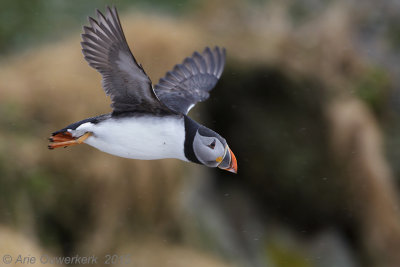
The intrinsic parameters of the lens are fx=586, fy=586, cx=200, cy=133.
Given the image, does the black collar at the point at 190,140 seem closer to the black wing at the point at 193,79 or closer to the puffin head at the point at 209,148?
the puffin head at the point at 209,148

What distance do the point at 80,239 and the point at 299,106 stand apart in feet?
7.29

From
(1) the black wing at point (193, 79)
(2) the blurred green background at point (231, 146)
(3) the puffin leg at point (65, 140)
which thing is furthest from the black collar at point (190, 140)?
(2) the blurred green background at point (231, 146)

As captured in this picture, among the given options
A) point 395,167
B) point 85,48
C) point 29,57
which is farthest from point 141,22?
point 395,167

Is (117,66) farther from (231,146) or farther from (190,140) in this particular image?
(231,146)

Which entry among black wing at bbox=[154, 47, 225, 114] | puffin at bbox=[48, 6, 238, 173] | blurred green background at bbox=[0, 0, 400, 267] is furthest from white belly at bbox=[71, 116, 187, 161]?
blurred green background at bbox=[0, 0, 400, 267]

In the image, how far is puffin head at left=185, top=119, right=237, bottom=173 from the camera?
6.24 ft

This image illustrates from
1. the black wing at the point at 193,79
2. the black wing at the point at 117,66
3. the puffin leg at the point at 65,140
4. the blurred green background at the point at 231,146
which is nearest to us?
the black wing at the point at 117,66

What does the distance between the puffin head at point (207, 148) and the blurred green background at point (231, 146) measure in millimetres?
1671

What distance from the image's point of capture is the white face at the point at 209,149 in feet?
6.23

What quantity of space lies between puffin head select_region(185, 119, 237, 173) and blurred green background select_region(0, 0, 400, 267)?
1.67 meters

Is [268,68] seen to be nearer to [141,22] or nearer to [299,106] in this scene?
[299,106]

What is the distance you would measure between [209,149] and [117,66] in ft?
1.35

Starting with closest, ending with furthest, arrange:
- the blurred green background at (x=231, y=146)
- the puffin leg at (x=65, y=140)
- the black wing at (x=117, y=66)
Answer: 1. the black wing at (x=117, y=66)
2. the puffin leg at (x=65, y=140)
3. the blurred green background at (x=231, y=146)

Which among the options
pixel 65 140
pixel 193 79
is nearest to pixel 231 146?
pixel 193 79
